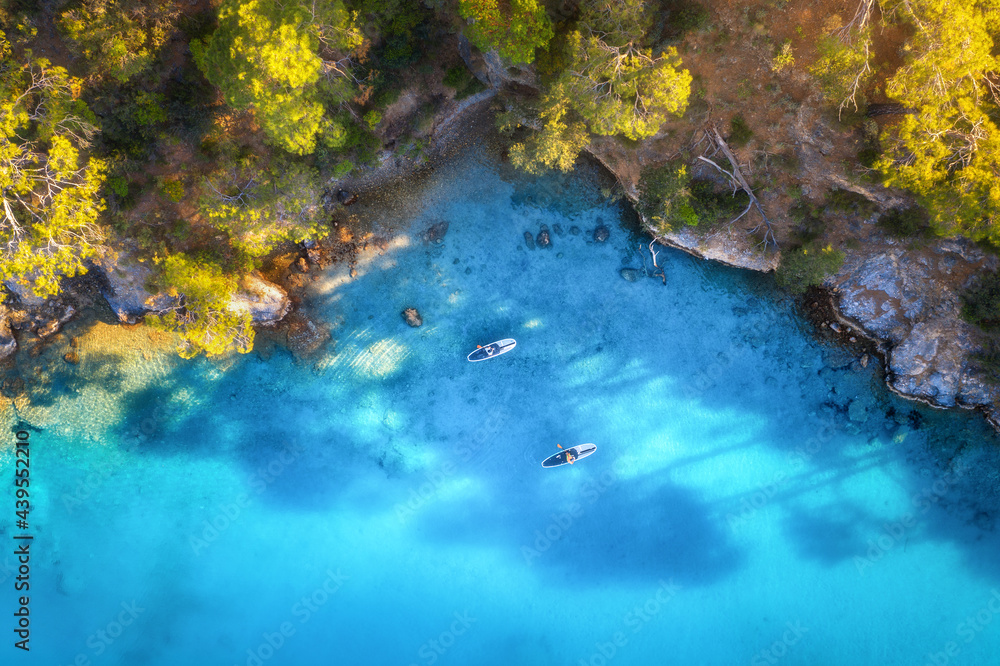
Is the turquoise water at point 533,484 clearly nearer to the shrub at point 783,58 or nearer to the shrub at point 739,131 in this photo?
the shrub at point 739,131

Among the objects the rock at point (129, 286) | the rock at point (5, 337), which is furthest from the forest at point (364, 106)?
the rock at point (5, 337)

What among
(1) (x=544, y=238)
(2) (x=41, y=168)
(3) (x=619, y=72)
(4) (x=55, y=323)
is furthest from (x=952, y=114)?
(4) (x=55, y=323)

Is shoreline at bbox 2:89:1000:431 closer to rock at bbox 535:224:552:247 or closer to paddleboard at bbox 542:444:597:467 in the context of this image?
rock at bbox 535:224:552:247

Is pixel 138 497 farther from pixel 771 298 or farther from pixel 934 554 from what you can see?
pixel 934 554

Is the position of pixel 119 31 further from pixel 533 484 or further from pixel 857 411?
pixel 857 411

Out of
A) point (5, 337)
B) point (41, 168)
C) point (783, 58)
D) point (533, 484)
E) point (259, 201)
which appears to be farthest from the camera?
point (533, 484)

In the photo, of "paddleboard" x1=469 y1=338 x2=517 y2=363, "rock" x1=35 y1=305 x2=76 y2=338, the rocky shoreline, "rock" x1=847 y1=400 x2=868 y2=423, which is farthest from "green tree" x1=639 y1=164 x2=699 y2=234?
"rock" x1=35 y1=305 x2=76 y2=338

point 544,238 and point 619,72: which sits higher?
point 619,72
